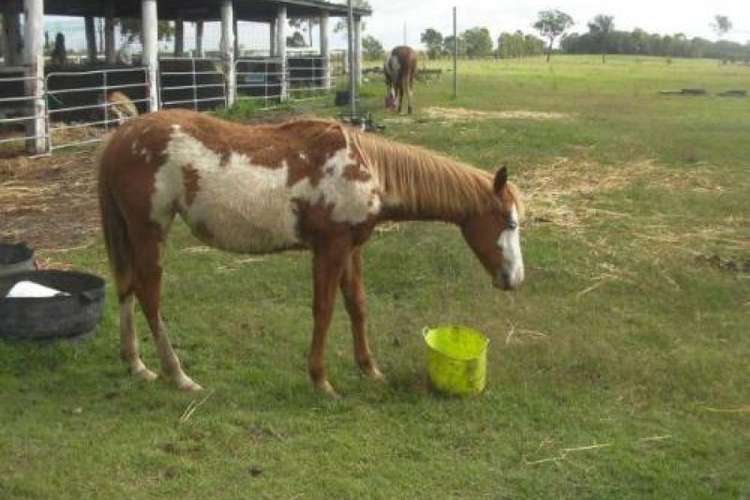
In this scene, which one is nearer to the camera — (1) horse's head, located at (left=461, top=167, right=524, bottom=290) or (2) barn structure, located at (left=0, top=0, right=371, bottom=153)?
(1) horse's head, located at (left=461, top=167, right=524, bottom=290)

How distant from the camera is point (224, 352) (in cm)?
492

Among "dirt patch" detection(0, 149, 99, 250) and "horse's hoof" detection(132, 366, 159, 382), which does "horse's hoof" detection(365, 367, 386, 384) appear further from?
"dirt patch" detection(0, 149, 99, 250)

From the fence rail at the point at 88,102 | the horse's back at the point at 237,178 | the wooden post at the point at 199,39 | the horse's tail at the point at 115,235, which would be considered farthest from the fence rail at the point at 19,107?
the wooden post at the point at 199,39

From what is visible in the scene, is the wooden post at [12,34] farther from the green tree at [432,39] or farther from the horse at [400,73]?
the green tree at [432,39]

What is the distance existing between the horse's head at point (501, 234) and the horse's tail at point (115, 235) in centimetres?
193

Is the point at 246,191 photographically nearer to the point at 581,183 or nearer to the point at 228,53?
the point at 581,183

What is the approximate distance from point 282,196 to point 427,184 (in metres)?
0.81

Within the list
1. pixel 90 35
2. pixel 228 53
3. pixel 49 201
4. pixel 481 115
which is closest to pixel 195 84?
pixel 228 53

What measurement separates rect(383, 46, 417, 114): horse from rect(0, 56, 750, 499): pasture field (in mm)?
10561

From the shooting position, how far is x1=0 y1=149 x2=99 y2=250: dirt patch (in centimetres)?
763

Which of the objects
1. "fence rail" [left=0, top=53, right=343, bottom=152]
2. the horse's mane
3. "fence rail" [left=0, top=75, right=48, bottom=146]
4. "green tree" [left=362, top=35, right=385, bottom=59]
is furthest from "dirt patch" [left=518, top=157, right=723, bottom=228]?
"green tree" [left=362, top=35, right=385, bottom=59]

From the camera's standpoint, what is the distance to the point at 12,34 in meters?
19.7

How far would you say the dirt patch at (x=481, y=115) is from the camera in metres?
17.0

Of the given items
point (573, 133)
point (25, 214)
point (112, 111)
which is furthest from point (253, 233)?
point (112, 111)
